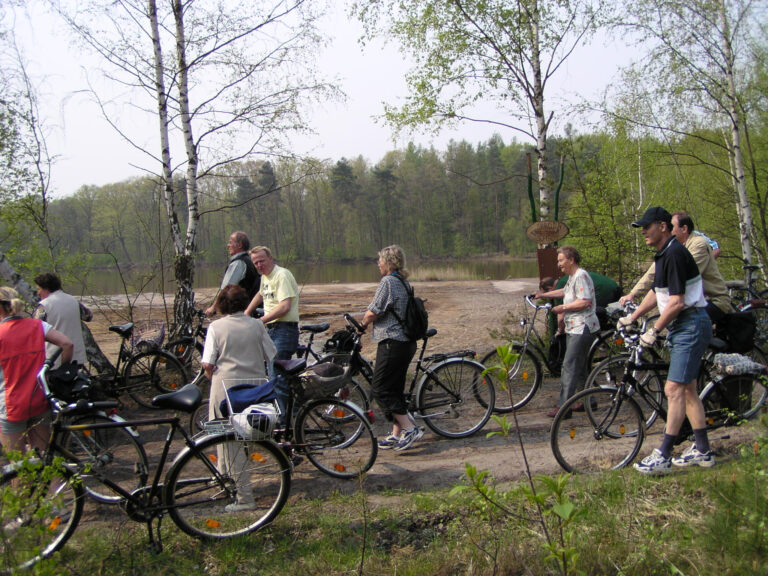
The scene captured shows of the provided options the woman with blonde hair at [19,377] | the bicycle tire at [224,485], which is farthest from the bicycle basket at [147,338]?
the bicycle tire at [224,485]

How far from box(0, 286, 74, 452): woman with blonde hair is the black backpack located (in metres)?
2.81

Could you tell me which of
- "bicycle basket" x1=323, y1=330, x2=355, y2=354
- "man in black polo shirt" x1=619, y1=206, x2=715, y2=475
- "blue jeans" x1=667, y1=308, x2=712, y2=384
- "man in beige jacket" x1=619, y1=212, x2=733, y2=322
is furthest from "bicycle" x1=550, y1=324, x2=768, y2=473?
"bicycle basket" x1=323, y1=330, x2=355, y2=354

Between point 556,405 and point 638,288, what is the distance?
1.60 meters

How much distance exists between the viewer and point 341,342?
5.87 meters

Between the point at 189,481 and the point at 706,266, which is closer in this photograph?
the point at 189,481

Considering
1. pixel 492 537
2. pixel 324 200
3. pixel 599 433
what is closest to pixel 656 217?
pixel 599 433

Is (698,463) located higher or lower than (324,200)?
lower

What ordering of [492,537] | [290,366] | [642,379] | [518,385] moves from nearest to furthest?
[492,537]
[290,366]
[642,379]
[518,385]

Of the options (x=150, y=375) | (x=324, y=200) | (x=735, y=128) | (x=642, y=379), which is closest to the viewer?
(x=642, y=379)

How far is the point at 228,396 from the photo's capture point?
3869 millimetres

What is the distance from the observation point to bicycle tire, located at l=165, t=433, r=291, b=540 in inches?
138

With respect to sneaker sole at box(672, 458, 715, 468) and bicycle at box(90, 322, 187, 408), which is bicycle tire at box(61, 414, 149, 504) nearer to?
bicycle at box(90, 322, 187, 408)

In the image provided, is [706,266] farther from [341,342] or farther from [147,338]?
[147,338]

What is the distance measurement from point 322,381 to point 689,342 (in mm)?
2830
